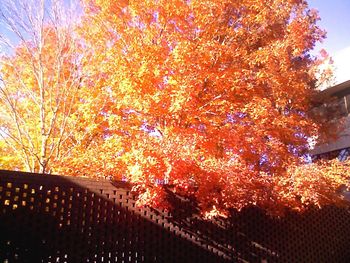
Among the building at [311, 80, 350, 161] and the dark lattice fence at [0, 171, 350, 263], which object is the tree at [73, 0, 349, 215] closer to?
the dark lattice fence at [0, 171, 350, 263]

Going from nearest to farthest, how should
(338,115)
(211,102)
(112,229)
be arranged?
1. (112,229)
2. (211,102)
3. (338,115)

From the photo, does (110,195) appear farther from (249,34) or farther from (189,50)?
(249,34)

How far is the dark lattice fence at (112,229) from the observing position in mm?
5570

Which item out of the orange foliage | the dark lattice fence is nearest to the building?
the orange foliage

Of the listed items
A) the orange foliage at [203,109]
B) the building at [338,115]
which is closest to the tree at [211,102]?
the orange foliage at [203,109]

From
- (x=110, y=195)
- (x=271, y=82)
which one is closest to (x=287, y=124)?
(x=271, y=82)

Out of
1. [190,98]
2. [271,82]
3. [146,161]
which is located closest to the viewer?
[146,161]

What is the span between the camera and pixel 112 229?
6426mm

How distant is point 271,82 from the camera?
31.6ft

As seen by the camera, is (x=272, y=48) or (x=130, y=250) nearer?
(x=130, y=250)

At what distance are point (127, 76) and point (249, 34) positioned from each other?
4.57m

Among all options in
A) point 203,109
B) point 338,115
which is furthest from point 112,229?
point 338,115

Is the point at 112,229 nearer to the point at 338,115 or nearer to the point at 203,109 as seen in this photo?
the point at 203,109

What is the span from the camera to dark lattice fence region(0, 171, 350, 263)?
5570mm
